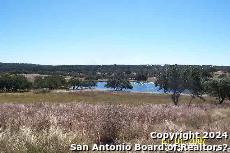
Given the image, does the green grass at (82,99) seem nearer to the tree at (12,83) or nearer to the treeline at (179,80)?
the treeline at (179,80)

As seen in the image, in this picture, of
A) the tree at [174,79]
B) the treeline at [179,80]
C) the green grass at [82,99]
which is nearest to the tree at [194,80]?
the treeline at [179,80]

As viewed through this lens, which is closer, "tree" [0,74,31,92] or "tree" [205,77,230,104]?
"tree" [205,77,230,104]

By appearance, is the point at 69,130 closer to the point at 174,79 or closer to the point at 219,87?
the point at 174,79

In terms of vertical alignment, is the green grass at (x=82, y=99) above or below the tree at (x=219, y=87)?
below

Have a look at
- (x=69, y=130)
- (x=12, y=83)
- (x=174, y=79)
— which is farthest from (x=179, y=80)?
(x=12, y=83)

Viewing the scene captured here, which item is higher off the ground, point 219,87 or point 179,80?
point 179,80

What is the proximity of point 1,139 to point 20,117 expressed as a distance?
454 centimetres

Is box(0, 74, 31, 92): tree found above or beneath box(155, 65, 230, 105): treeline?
beneath

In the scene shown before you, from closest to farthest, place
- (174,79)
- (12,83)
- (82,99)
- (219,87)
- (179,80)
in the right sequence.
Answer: (179,80)
(174,79)
(219,87)
(82,99)
(12,83)

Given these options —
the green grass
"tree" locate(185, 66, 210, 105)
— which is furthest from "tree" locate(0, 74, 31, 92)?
"tree" locate(185, 66, 210, 105)

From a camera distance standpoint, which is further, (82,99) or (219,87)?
(82,99)

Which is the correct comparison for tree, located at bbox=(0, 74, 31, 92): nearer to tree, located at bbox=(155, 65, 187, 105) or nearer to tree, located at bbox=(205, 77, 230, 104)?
tree, located at bbox=(205, 77, 230, 104)

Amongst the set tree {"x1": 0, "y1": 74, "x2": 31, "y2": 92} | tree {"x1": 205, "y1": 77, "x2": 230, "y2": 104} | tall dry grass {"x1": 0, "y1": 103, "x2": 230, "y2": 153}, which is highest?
tall dry grass {"x1": 0, "y1": 103, "x2": 230, "y2": 153}

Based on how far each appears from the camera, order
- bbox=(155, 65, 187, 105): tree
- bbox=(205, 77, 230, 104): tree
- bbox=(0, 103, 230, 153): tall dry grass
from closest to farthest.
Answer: bbox=(0, 103, 230, 153): tall dry grass → bbox=(155, 65, 187, 105): tree → bbox=(205, 77, 230, 104): tree
